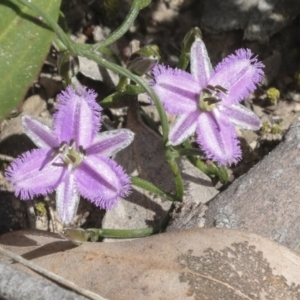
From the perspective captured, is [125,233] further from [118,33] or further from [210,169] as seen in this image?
[118,33]

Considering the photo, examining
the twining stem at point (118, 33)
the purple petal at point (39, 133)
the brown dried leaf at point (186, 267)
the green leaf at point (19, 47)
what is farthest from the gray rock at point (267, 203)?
the green leaf at point (19, 47)

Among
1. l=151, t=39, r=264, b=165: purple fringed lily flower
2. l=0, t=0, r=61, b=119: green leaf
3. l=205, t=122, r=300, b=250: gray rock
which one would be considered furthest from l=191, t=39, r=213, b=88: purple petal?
l=0, t=0, r=61, b=119: green leaf

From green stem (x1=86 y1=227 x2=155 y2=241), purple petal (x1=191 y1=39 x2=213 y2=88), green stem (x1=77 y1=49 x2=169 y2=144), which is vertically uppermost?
purple petal (x1=191 y1=39 x2=213 y2=88)

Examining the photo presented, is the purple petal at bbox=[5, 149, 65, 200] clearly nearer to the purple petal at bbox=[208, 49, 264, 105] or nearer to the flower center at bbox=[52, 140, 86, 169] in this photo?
the flower center at bbox=[52, 140, 86, 169]

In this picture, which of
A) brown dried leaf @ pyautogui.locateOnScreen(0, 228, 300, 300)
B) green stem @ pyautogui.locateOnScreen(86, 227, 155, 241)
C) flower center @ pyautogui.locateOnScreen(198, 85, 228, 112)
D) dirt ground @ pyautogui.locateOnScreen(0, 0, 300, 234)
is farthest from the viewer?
dirt ground @ pyautogui.locateOnScreen(0, 0, 300, 234)

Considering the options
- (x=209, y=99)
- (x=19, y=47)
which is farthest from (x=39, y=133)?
(x=209, y=99)

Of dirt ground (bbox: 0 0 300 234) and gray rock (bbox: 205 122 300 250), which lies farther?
→ dirt ground (bbox: 0 0 300 234)
